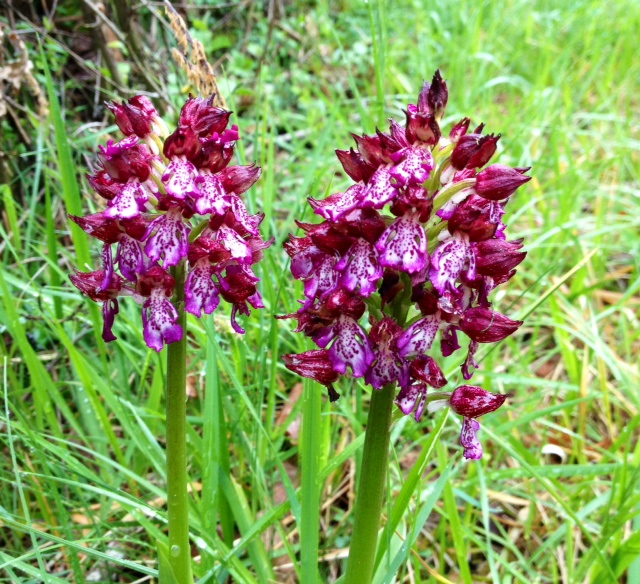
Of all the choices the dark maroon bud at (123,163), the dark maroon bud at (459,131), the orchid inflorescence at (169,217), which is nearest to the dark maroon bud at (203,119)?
the orchid inflorescence at (169,217)

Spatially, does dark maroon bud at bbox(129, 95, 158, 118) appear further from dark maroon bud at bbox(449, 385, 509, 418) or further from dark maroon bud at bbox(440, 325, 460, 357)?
dark maroon bud at bbox(449, 385, 509, 418)

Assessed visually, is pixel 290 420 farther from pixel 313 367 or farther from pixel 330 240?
pixel 330 240

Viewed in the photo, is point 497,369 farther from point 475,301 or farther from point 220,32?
point 220,32

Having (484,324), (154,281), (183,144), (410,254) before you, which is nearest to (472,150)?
(410,254)

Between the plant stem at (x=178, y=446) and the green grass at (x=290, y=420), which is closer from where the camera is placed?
the plant stem at (x=178, y=446)

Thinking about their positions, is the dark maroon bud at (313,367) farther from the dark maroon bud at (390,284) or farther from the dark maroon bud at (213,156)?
the dark maroon bud at (213,156)

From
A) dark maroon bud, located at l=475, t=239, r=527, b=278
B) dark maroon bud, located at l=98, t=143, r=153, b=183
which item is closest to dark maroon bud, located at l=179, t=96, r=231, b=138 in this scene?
dark maroon bud, located at l=98, t=143, r=153, b=183
